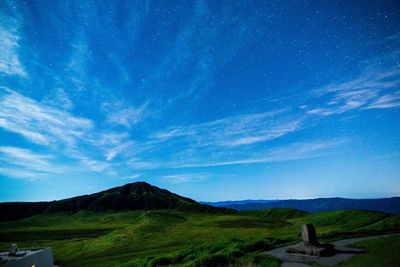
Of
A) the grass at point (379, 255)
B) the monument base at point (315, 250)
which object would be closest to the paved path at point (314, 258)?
the monument base at point (315, 250)

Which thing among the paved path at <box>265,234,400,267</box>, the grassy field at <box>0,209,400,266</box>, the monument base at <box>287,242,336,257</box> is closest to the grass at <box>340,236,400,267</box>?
the paved path at <box>265,234,400,267</box>

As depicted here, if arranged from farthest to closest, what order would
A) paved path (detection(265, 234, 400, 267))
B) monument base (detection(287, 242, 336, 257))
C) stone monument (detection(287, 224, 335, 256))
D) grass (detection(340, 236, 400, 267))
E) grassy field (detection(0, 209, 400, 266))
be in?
grassy field (detection(0, 209, 400, 266))
stone monument (detection(287, 224, 335, 256))
monument base (detection(287, 242, 336, 257))
paved path (detection(265, 234, 400, 267))
grass (detection(340, 236, 400, 267))

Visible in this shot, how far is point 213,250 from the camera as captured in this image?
115 feet

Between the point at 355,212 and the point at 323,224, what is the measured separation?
8.67 metres

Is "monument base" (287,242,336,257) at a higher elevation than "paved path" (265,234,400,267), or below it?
higher

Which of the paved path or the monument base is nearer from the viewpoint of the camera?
the paved path

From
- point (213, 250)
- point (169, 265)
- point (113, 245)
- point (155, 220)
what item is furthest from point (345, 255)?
point (155, 220)

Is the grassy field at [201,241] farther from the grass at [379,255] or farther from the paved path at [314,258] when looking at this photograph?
the grass at [379,255]

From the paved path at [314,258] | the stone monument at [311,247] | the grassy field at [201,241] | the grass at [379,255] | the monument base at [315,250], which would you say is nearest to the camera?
the grass at [379,255]

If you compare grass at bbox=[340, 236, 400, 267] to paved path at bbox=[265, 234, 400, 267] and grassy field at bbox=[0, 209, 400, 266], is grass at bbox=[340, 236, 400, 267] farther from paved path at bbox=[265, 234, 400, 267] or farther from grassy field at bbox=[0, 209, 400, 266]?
grassy field at bbox=[0, 209, 400, 266]

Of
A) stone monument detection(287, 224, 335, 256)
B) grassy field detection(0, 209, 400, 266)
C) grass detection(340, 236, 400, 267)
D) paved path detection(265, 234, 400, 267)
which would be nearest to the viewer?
grass detection(340, 236, 400, 267)

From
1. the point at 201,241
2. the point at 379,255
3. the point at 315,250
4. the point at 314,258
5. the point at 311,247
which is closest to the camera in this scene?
the point at 379,255

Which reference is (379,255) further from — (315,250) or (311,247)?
(311,247)

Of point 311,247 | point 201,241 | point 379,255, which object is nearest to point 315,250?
point 311,247
